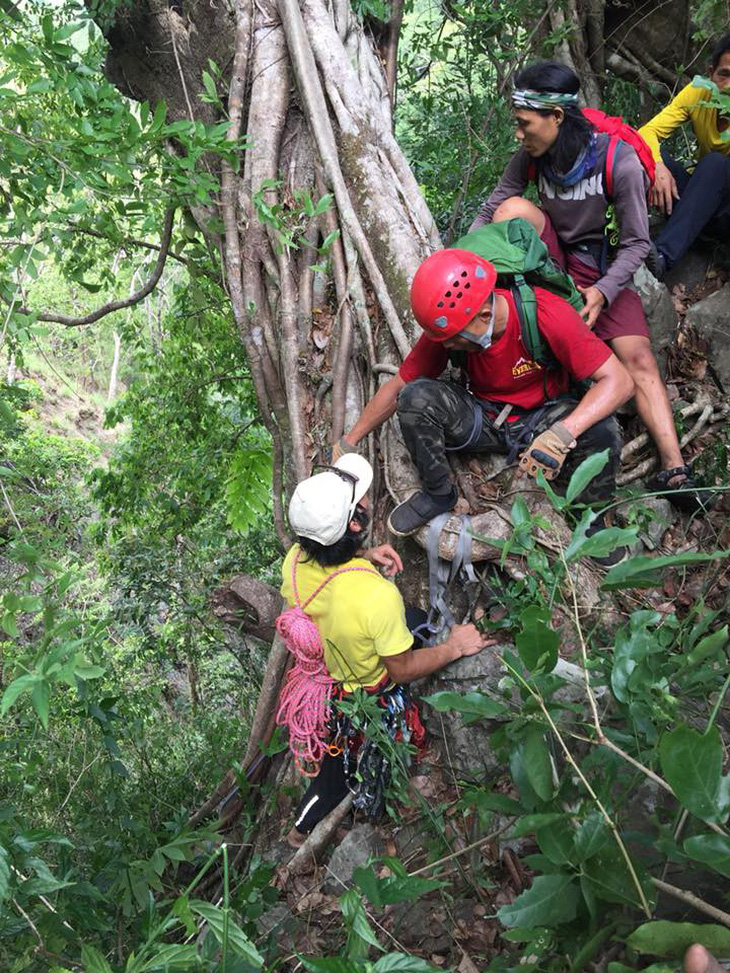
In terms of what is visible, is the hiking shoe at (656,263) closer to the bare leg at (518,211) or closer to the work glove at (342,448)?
the bare leg at (518,211)

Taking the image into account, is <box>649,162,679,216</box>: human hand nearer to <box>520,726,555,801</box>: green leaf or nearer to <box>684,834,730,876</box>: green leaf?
<box>520,726,555,801</box>: green leaf

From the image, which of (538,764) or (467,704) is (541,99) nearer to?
(467,704)

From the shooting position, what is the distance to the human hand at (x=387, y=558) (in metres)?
3.24

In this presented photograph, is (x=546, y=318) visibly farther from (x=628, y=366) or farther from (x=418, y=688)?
(x=418, y=688)

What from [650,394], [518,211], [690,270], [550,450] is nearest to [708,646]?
[550,450]

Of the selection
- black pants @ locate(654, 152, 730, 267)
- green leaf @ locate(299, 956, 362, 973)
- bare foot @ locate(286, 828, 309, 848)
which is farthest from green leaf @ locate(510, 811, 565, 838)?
black pants @ locate(654, 152, 730, 267)

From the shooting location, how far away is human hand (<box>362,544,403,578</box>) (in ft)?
10.6

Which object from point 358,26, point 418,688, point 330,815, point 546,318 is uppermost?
point 358,26

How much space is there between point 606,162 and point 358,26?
209 centimetres

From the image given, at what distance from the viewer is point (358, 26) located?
15.5ft

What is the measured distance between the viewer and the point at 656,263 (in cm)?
419

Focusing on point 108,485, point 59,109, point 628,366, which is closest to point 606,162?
point 628,366

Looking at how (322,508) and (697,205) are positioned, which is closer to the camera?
(322,508)

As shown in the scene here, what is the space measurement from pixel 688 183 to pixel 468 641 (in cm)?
266
